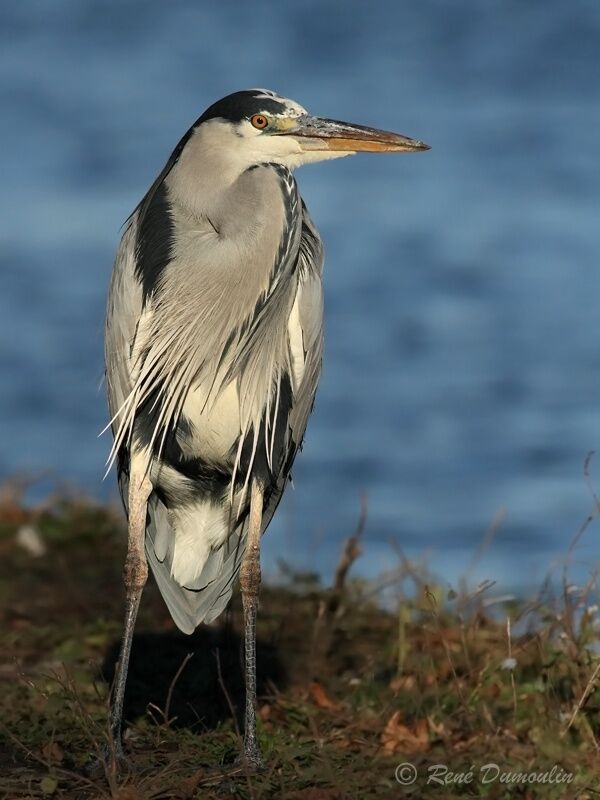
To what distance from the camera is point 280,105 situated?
5.91 meters

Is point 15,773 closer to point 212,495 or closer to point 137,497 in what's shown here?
point 137,497

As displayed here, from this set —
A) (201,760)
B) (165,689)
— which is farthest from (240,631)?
(201,760)

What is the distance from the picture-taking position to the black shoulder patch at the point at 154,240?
588 cm

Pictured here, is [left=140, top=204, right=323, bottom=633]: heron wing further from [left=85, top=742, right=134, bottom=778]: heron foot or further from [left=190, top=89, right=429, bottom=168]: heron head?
[left=85, top=742, right=134, bottom=778]: heron foot

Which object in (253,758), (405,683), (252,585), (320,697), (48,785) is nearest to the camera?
(48,785)

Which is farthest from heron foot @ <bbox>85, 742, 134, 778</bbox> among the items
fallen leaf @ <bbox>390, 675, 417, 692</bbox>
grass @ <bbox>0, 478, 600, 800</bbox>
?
fallen leaf @ <bbox>390, 675, 417, 692</bbox>

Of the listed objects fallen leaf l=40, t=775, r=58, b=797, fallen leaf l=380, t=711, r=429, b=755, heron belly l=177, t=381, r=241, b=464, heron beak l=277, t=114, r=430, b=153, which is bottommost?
fallen leaf l=380, t=711, r=429, b=755

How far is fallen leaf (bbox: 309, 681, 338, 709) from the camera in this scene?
6.81 metres

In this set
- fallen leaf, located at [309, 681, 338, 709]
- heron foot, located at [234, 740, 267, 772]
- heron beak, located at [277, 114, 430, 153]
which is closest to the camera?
heron foot, located at [234, 740, 267, 772]

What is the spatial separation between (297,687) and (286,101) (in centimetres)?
316

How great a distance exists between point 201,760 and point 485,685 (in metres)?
1.96

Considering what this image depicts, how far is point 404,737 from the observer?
19.9 feet

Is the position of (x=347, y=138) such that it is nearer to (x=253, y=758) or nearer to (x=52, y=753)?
(x=253, y=758)

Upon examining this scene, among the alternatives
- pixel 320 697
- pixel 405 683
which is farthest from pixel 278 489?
pixel 405 683
